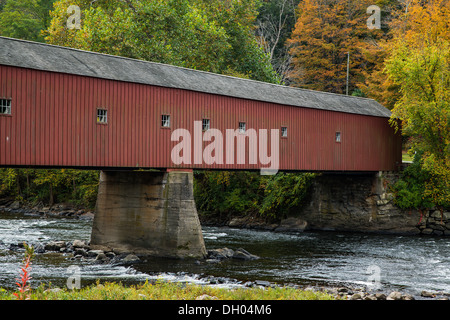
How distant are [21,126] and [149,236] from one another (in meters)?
5.57

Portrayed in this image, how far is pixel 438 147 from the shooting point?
2538 centimetres

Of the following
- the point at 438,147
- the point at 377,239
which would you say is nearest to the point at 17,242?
the point at 377,239

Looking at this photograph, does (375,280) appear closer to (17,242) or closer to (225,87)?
(225,87)

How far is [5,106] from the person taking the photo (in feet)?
47.7

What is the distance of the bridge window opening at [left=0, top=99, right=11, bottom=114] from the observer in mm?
14477

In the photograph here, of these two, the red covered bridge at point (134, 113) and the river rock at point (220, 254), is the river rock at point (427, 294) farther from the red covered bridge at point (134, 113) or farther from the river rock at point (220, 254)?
the red covered bridge at point (134, 113)

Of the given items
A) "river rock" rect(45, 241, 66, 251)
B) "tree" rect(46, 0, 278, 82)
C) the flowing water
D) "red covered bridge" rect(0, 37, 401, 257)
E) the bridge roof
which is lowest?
the flowing water

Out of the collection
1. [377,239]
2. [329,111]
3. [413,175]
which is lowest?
[377,239]

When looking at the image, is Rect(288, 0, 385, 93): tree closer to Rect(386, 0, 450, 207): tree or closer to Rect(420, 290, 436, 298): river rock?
Rect(386, 0, 450, 207): tree

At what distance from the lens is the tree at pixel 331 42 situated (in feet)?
133

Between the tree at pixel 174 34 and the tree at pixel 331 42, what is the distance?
5.97 m

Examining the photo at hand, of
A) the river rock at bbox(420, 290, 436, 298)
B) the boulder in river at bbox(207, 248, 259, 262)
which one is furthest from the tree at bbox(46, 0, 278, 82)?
the river rock at bbox(420, 290, 436, 298)

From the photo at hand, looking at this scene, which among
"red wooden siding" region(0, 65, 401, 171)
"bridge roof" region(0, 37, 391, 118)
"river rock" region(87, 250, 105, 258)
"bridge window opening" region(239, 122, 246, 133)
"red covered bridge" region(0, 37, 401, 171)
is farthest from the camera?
"bridge window opening" region(239, 122, 246, 133)

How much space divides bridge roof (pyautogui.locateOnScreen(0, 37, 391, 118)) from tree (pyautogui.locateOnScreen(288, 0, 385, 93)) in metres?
15.3
